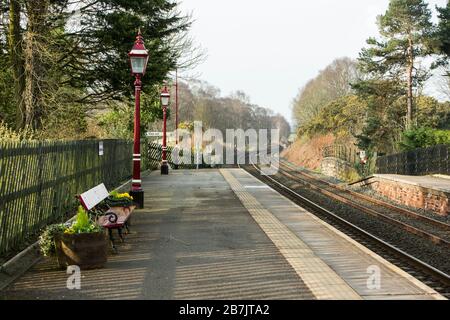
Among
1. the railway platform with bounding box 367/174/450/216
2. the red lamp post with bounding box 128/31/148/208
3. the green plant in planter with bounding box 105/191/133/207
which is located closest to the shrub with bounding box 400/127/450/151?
the railway platform with bounding box 367/174/450/216

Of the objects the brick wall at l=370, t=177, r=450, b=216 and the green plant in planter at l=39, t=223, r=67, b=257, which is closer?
the green plant in planter at l=39, t=223, r=67, b=257

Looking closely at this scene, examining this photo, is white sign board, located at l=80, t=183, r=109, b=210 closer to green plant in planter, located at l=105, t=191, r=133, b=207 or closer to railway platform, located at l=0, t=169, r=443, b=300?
green plant in planter, located at l=105, t=191, r=133, b=207

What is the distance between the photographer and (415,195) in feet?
61.3

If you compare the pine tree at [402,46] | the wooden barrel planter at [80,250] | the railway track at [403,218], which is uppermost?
the pine tree at [402,46]

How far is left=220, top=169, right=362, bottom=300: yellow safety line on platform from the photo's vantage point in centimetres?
635

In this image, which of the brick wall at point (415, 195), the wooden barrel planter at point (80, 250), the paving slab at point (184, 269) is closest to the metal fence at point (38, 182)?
the paving slab at point (184, 269)

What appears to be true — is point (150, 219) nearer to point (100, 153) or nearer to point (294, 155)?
point (100, 153)

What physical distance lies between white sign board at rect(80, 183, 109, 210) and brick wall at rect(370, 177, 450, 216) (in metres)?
10.5

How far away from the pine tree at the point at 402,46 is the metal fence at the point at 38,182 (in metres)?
24.7

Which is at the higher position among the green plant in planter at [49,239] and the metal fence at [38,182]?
the metal fence at [38,182]

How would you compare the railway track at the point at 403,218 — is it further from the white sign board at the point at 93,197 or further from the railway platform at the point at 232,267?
the white sign board at the point at 93,197

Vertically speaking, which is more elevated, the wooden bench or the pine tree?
the pine tree

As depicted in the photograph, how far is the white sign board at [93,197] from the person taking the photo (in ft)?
28.7

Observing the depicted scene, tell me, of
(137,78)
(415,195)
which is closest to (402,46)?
(415,195)
